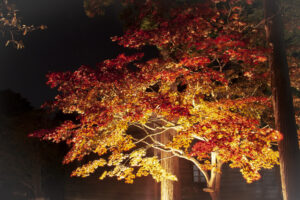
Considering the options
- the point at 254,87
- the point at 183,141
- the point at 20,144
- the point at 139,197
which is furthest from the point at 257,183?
the point at 20,144

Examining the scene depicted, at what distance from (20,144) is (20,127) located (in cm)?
122

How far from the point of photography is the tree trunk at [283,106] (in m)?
7.68

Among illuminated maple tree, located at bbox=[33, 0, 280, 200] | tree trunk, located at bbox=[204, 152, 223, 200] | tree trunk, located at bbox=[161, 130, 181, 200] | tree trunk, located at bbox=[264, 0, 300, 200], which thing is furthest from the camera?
tree trunk, located at bbox=[161, 130, 181, 200]

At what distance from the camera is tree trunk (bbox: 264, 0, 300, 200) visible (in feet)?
25.2

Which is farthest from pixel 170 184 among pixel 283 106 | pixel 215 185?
pixel 283 106

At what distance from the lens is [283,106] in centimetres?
798

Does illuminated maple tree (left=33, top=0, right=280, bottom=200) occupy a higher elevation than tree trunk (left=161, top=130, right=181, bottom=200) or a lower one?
higher

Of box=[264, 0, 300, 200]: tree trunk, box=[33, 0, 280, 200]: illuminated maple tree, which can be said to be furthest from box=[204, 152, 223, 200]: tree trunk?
box=[264, 0, 300, 200]: tree trunk

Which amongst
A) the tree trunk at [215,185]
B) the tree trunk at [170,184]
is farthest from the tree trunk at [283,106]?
the tree trunk at [170,184]

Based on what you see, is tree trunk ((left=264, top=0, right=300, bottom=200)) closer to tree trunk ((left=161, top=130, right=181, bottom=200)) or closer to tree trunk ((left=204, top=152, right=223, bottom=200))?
tree trunk ((left=204, top=152, right=223, bottom=200))

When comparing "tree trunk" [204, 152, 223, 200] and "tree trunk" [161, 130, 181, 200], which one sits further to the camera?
"tree trunk" [161, 130, 181, 200]

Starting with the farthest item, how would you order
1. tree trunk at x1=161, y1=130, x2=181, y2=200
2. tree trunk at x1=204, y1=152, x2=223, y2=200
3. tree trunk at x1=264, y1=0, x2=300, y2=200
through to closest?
tree trunk at x1=161, y1=130, x2=181, y2=200, tree trunk at x1=204, y1=152, x2=223, y2=200, tree trunk at x1=264, y1=0, x2=300, y2=200

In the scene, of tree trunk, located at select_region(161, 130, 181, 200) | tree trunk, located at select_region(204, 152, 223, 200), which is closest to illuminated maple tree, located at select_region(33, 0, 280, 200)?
tree trunk, located at select_region(204, 152, 223, 200)

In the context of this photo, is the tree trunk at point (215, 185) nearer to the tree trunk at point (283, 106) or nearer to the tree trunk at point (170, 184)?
the tree trunk at point (170, 184)
